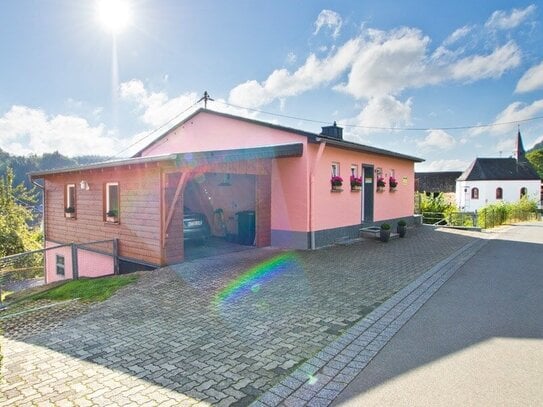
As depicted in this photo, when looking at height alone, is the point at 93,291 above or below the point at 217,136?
below

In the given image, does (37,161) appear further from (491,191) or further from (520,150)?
(520,150)

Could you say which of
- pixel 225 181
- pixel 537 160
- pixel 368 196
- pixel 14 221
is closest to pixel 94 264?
pixel 225 181

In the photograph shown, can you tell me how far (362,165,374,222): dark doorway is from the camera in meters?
14.9

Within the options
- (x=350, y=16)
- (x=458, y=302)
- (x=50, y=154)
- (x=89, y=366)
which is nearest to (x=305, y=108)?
(x=350, y=16)

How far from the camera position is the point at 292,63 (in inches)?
609

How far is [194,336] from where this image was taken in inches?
182

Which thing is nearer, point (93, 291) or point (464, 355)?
point (464, 355)

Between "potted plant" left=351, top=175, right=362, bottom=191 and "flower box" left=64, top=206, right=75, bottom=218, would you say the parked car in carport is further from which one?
"potted plant" left=351, top=175, right=362, bottom=191

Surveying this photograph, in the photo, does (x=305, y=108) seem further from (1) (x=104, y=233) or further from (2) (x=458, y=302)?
(2) (x=458, y=302)

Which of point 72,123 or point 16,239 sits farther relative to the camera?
point 16,239

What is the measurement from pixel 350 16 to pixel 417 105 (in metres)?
7.82

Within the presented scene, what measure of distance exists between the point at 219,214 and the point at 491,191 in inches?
1753

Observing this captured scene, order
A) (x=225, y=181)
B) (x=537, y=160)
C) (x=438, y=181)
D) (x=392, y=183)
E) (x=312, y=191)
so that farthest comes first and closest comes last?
(x=537, y=160) → (x=438, y=181) → (x=392, y=183) → (x=225, y=181) → (x=312, y=191)

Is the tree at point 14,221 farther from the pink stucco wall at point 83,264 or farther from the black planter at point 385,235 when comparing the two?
the black planter at point 385,235
